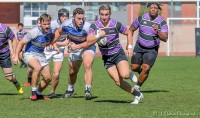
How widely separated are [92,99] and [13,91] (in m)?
3.47

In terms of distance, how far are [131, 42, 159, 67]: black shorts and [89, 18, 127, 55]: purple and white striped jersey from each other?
172 centimetres

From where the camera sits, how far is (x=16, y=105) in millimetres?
13695

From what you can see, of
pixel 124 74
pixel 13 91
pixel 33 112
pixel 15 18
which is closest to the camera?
pixel 33 112

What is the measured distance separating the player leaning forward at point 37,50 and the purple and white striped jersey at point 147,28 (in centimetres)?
204

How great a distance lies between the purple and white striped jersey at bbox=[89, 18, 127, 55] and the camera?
546 inches

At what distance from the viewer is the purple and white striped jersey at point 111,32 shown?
13875 millimetres

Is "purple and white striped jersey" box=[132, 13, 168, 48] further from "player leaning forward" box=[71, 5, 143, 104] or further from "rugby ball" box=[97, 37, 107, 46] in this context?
"rugby ball" box=[97, 37, 107, 46]

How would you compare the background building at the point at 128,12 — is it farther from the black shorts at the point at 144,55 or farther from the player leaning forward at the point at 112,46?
the player leaning forward at the point at 112,46


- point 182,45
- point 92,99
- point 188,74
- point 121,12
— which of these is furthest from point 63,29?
point 121,12

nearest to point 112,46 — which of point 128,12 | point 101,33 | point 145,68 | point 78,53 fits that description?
point 101,33

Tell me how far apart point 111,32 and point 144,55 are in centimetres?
221

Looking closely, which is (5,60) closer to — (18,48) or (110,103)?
(18,48)

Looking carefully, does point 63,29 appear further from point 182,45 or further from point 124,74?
point 182,45

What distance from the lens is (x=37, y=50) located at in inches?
595
